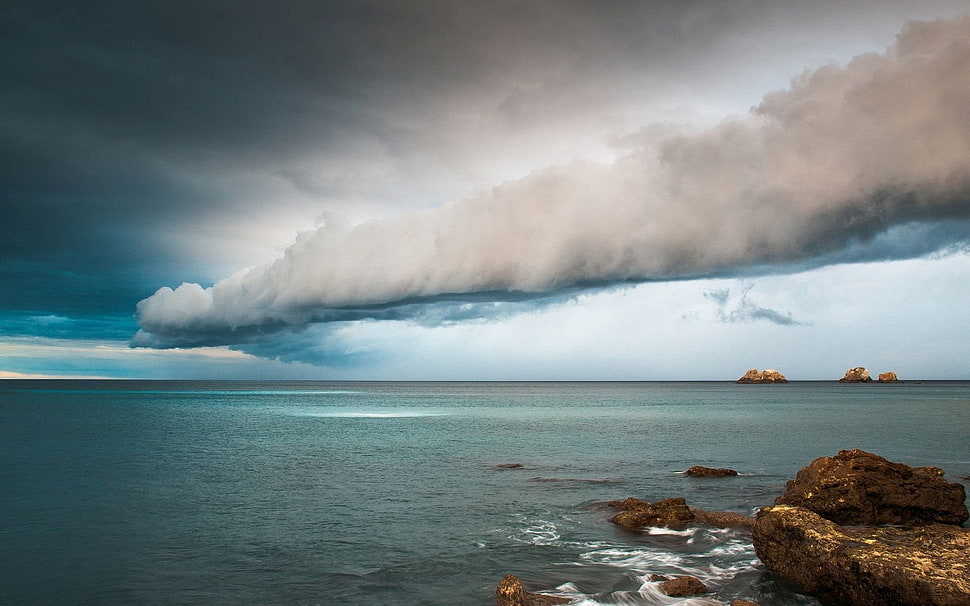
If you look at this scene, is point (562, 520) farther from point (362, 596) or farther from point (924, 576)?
point (924, 576)

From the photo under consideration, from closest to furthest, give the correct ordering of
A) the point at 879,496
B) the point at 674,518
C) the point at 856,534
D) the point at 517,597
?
the point at 517,597
the point at 856,534
the point at 879,496
the point at 674,518

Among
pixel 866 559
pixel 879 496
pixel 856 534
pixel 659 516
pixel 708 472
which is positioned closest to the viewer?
pixel 866 559

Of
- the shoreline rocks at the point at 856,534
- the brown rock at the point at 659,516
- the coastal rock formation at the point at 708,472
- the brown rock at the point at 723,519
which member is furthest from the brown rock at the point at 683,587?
the coastal rock formation at the point at 708,472

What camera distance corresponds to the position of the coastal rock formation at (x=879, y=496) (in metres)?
23.5

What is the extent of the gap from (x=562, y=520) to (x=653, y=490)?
942 cm

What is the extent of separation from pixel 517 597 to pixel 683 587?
16.5 ft

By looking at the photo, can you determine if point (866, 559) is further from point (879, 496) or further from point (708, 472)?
point (708, 472)

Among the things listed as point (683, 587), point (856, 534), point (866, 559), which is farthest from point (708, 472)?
point (866, 559)

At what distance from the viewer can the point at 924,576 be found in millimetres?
14250

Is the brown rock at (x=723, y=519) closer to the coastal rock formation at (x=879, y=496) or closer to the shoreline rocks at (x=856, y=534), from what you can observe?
the shoreline rocks at (x=856, y=534)

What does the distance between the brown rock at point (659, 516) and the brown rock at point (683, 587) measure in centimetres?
746

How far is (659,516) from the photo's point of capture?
25.5 m

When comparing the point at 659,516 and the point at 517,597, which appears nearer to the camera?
the point at 517,597

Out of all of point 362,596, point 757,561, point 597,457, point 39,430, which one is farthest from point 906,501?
point 39,430
